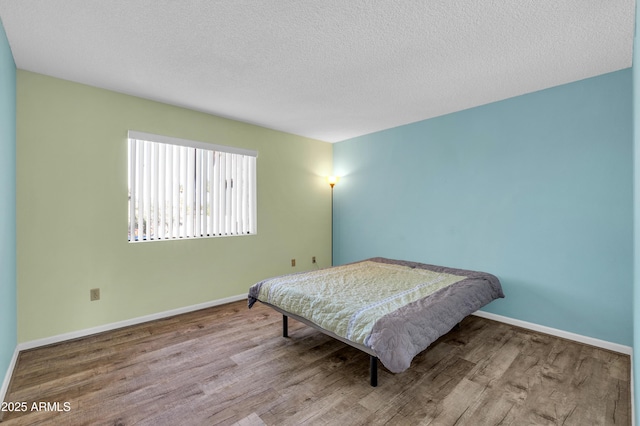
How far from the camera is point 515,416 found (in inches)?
65.5

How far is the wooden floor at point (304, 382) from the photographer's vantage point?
5.48 ft

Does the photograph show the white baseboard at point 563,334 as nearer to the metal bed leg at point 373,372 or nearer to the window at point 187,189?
the metal bed leg at point 373,372

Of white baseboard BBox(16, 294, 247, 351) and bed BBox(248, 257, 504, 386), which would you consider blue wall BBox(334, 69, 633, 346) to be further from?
white baseboard BBox(16, 294, 247, 351)

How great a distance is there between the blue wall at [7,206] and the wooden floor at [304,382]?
306 mm

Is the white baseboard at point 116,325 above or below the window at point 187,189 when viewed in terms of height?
below

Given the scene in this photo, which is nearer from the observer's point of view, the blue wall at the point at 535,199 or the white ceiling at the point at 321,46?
the white ceiling at the point at 321,46

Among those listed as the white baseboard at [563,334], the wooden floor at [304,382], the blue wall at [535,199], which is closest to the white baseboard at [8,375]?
the wooden floor at [304,382]

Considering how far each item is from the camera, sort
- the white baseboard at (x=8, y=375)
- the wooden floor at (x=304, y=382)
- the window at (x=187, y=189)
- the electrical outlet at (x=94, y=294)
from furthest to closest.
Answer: the window at (x=187, y=189)
the electrical outlet at (x=94, y=294)
the white baseboard at (x=8, y=375)
the wooden floor at (x=304, y=382)

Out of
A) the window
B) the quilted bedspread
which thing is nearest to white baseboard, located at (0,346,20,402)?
the window

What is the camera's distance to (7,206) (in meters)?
2.07

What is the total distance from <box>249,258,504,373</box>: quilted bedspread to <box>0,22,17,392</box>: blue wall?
5.66ft

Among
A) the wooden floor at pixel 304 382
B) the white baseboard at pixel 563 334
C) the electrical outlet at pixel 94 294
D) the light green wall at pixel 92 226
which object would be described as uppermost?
the light green wall at pixel 92 226

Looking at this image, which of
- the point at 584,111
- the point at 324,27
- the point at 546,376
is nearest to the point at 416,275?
the point at 546,376

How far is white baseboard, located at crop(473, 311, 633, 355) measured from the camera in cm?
239
